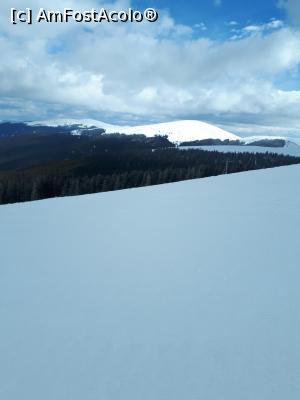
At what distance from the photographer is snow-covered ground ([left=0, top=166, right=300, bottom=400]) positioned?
12.8ft

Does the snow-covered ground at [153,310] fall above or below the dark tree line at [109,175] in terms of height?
above

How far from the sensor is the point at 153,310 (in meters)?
5.44

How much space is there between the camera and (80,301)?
19.3 feet

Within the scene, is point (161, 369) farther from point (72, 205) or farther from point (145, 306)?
point (72, 205)

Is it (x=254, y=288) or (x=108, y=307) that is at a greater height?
(x=254, y=288)

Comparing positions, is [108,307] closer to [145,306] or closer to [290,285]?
[145,306]

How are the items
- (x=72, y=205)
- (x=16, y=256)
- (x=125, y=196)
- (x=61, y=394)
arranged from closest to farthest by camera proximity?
(x=61, y=394) < (x=16, y=256) < (x=72, y=205) < (x=125, y=196)

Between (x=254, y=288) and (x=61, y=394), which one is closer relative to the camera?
(x=61, y=394)

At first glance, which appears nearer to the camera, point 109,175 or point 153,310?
point 153,310

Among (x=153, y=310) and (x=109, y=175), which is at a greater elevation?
(x=153, y=310)

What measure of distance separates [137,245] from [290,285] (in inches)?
173

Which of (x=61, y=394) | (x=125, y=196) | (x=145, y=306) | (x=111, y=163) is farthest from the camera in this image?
(x=111, y=163)

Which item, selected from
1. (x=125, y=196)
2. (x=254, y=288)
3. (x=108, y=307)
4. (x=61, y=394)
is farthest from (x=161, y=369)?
(x=125, y=196)

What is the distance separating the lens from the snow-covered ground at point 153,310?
12.8ft
